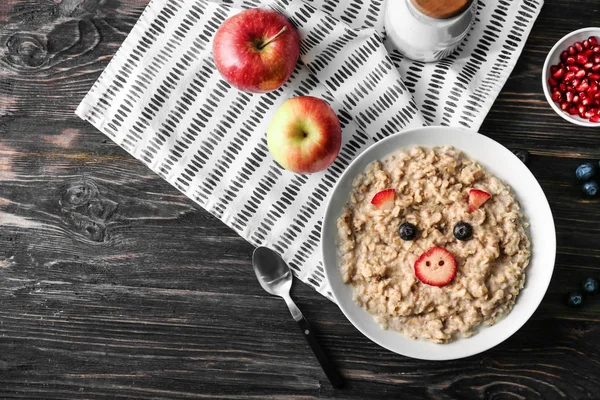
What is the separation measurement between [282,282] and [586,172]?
3.05 feet

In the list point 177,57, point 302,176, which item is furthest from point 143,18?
point 302,176

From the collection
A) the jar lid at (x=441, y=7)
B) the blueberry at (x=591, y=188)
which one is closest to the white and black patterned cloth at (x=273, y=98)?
the jar lid at (x=441, y=7)

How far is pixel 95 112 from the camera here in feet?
5.69

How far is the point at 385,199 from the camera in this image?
5.20 feet

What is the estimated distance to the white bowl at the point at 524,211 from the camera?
5.14 ft

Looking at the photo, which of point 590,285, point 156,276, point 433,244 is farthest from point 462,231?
point 156,276

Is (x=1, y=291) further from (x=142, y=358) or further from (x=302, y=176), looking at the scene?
(x=302, y=176)

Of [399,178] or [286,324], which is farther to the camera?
[286,324]

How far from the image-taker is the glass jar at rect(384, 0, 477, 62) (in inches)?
56.6

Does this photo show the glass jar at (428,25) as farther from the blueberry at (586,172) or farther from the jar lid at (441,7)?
the blueberry at (586,172)

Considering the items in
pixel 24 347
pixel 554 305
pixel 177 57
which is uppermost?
pixel 177 57

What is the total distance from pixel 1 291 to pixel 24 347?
18 cm

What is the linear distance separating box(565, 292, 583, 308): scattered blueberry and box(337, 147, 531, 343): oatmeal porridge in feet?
0.70

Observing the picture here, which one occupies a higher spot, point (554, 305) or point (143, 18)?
point (143, 18)
